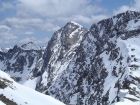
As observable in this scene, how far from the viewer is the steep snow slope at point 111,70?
9711 cm

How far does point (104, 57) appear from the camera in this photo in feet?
534

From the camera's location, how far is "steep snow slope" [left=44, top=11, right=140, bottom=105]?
97.1m

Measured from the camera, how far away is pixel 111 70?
139m

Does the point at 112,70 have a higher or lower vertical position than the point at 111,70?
lower

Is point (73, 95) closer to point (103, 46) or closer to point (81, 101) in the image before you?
point (81, 101)

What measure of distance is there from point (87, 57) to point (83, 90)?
1543 inches

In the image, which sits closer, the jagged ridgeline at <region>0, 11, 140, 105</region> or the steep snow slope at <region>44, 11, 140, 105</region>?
the jagged ridgeline at <region>0, 11, 140, 105</region>

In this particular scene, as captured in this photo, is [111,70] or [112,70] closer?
Answer: [112,70]

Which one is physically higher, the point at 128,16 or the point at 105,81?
the point at 128,16

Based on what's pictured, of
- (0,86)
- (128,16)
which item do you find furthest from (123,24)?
(0,86)

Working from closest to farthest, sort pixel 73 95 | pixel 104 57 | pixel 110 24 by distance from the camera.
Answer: pixel 104 57 → pixel 73 95 → pixel 110 24

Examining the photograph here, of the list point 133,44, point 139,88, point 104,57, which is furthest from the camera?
point 104,57

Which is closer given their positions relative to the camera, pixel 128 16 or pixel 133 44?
pixel 133 44

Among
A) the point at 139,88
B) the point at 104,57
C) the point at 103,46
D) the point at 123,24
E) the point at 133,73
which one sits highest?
the point at 123,24
